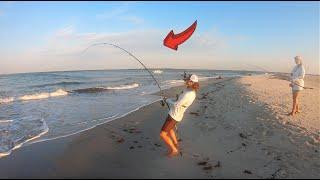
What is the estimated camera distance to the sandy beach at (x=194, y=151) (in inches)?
247

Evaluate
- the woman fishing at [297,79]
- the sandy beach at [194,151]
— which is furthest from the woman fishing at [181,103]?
the woman fishing at [297,79]

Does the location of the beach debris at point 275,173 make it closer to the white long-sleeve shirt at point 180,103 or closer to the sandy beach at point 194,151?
the sandy beach at point 194,151

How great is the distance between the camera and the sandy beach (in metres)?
6.28

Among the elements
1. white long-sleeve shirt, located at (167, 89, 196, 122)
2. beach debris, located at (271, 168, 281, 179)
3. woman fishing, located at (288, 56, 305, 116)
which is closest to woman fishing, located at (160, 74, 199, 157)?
white long-sleeve shirt, located at (167, 89, 196, 122)

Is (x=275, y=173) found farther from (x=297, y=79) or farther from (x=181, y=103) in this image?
(x=297, y=79)

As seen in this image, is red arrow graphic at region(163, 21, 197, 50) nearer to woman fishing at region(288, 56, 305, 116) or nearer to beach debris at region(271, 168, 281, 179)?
beach debris at region(271, 168, 281, 179)

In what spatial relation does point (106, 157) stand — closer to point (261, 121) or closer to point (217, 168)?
point (217, 168)

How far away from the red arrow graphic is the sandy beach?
7.60 feet

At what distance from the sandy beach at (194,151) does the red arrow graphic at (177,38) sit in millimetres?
2318

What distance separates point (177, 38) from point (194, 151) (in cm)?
266

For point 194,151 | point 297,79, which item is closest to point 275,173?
point 194,151

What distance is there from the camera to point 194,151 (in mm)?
7520

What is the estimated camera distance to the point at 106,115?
41.6ft

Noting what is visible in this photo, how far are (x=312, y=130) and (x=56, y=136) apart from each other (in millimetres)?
6469
